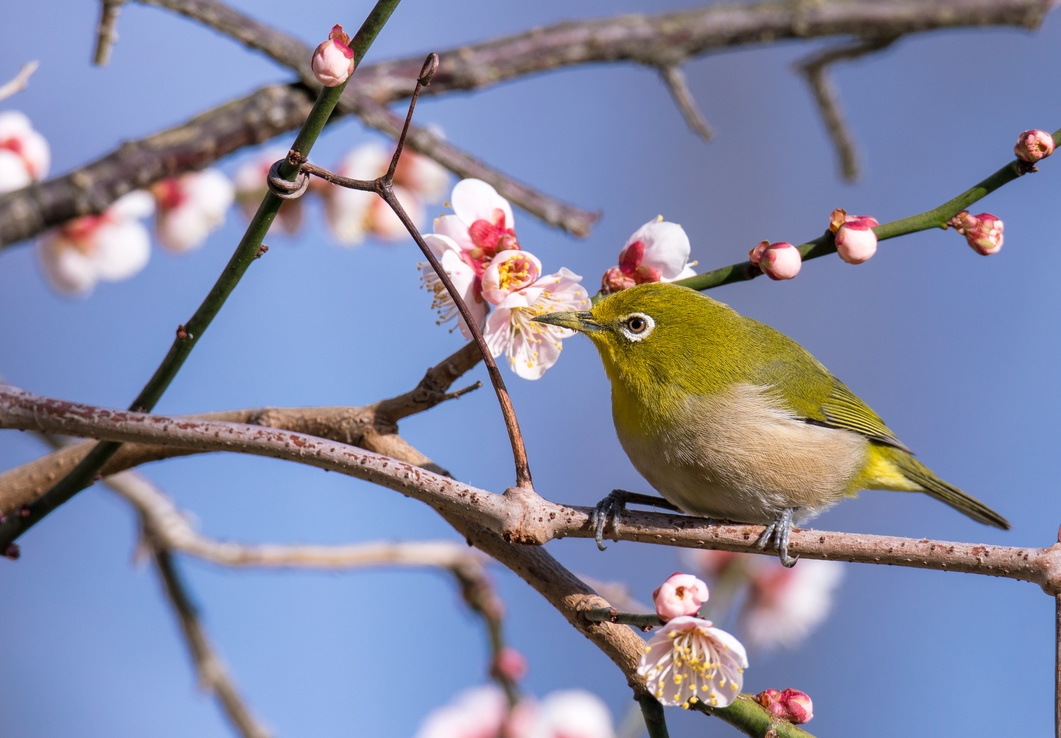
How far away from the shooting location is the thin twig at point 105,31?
8.51 ft

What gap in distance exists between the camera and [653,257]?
7.29 ft

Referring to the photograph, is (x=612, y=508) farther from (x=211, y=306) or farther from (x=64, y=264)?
(x=64, y=264)

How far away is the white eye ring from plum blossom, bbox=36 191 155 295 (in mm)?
1693

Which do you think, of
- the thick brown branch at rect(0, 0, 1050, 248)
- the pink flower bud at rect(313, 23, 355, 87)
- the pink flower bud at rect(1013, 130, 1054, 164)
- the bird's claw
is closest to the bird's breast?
the bird's claw

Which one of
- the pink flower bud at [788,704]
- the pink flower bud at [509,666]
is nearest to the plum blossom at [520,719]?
the pink flower bud at [509,666]

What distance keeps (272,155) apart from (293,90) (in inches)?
19.2

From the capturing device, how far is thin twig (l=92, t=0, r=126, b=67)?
259 centimetres

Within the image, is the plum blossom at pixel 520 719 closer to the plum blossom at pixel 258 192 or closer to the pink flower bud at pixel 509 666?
the pink flower bud at pixel 509 666

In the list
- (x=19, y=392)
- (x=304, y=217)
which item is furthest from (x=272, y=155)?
(x=19, y=392)

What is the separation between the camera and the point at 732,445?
2.71m

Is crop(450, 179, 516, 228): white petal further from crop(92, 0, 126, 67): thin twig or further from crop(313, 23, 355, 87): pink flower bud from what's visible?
crop(92, 0, 126, 67): thin twig

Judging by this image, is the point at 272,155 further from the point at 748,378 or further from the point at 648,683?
the point at 648,683

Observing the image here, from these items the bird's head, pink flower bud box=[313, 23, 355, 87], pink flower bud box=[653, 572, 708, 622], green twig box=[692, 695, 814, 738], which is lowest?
green twig box=[692, 695, 814, 738]

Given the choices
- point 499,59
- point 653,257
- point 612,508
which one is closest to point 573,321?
point 653,257
